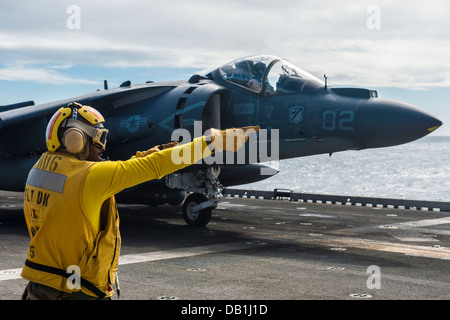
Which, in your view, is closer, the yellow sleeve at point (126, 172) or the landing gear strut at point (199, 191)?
the yellow sleeve at point (126, 172)

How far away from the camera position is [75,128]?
329 centimetres

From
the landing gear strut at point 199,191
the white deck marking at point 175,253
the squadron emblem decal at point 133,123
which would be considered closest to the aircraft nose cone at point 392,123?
the white deck marking at point 175,253

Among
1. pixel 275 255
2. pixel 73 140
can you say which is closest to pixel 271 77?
pixel 275 255

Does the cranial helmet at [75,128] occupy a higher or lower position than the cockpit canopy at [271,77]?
lower

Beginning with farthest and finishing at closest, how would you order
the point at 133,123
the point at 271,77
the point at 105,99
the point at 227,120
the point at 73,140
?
the point at 105,99 < the point at 133,123 < the point at 227,120 < the point at 271,77 < the point at 73,140

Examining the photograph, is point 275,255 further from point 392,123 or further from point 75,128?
point 75,128

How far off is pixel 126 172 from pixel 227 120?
9.40m

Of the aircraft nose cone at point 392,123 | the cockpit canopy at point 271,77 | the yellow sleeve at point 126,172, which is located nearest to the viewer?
the yellow sleeve at point 126,172

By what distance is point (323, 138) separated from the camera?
11008 millimetres

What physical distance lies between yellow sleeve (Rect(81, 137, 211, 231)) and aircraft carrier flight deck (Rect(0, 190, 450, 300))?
3569 mm

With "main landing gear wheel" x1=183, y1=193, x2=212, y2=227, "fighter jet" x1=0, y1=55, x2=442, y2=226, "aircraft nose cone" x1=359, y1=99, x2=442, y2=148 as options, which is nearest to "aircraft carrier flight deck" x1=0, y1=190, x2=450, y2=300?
"main landing gear wheel" x1=183, y1=193, x2=212, y2=227

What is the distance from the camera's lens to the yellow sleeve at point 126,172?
3059mm

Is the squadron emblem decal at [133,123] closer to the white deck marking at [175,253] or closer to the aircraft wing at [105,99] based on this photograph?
the aircraft wing at [105,99]

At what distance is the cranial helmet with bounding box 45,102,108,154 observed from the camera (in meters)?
3.27
